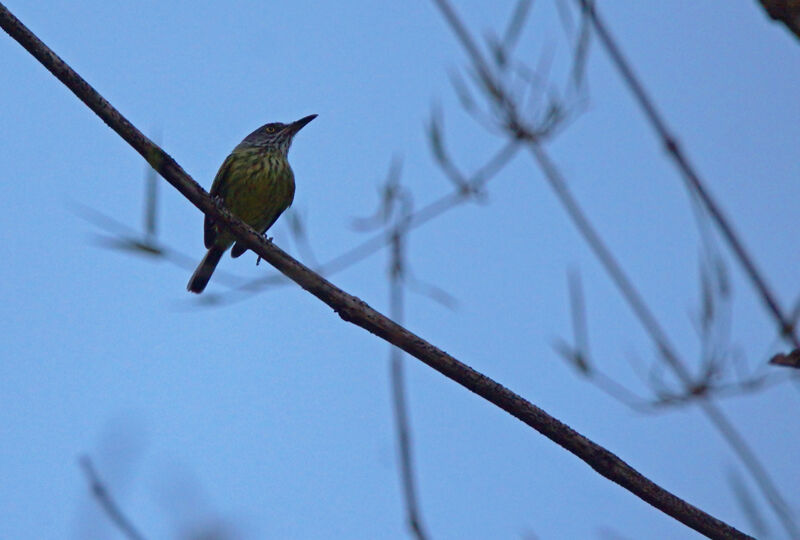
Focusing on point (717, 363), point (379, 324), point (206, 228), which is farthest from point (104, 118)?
point (206, 228)

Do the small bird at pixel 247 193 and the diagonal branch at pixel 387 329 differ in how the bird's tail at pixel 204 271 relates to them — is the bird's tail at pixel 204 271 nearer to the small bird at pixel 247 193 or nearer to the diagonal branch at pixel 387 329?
the small bird at pixel 247 193

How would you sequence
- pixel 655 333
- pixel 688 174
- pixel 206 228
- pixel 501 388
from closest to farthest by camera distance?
1. pixel 688 174
2. pixel 655 333
3. pixel 501 388
4. pixel 206 228

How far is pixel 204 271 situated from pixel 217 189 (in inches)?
29.9

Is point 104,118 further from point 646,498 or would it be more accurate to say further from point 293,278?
point 646,498

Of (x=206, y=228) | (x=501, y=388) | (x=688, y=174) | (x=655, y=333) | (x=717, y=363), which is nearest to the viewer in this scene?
(x=688, y=174)

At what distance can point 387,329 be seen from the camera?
2.94m

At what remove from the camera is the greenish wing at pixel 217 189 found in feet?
27.3

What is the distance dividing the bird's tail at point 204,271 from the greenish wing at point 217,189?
8 cm

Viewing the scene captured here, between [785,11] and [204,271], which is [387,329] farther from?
[204,271]

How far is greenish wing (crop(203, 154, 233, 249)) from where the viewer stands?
8312 millimetres

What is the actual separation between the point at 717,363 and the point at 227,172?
6569mm

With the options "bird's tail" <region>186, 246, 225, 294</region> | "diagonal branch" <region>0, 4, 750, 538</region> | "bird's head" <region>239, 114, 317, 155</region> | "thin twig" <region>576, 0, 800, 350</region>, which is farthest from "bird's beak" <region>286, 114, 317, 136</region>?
"thin twig" <region>576, 0, 800, 350</region>

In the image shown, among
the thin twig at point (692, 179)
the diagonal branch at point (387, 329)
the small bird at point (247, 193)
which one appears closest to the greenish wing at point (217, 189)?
the small bird at point (247, 193)

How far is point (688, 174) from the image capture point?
2164 mm
